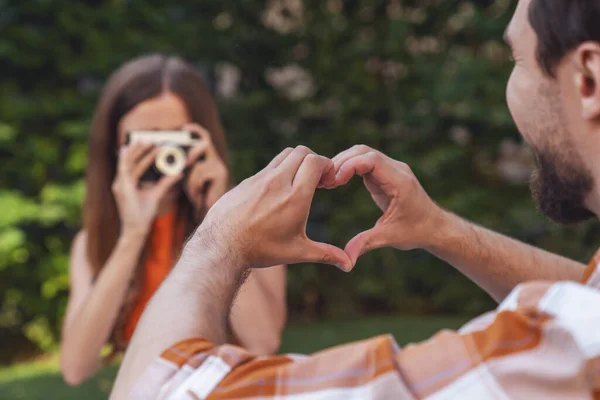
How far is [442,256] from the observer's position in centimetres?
133

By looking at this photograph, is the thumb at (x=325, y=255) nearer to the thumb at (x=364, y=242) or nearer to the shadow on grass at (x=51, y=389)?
the thumb at (x=364, y=242)

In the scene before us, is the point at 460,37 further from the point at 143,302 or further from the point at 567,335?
the point at 567,335

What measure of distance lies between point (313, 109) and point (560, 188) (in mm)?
4319

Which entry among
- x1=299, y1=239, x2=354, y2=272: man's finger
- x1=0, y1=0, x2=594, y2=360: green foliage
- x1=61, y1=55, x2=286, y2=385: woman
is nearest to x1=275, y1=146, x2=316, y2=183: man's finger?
x1=299, y1=239, x2=354, y2=272: man's finger

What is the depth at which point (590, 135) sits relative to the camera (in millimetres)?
982

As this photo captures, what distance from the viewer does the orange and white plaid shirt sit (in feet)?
2.50

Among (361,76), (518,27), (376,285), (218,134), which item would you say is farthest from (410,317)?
(518,27)

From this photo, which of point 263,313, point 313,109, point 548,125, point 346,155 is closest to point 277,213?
point 346,155

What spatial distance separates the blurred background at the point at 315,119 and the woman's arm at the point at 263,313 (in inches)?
108

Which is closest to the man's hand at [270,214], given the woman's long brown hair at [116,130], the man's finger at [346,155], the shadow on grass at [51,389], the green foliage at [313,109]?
the man's finger at [346,155]

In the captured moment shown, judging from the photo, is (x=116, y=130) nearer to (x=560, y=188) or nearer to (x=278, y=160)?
(x=278, y=160)

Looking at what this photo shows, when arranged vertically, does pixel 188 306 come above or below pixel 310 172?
below

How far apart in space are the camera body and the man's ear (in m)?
1.30

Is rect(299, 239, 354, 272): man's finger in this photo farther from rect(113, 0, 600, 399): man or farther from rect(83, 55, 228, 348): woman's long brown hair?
rect(83, 55, 228, 348): woman's long brown hair
